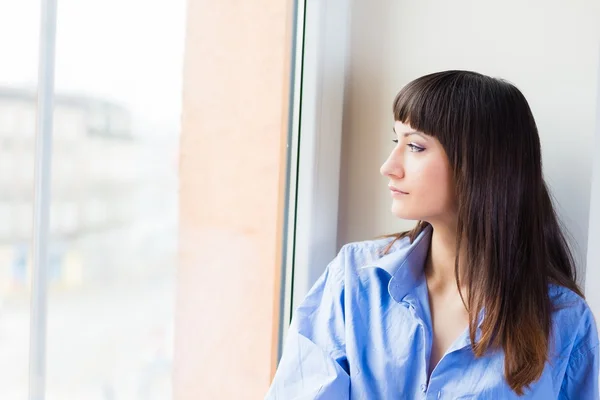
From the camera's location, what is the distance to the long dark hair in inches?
39.0

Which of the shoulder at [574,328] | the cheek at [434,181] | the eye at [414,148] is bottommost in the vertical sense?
the shoulder at [574,328]

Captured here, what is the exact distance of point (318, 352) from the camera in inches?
41.8

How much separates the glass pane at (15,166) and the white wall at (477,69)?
2.11 feet

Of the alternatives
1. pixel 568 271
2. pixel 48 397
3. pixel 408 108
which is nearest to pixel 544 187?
pixel 568 271

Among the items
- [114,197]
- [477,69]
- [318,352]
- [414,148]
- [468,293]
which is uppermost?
[477,69]

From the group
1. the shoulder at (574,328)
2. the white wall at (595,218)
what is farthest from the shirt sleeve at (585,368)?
the white wall at (595,218)

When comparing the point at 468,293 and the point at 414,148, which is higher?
the point at 414,148

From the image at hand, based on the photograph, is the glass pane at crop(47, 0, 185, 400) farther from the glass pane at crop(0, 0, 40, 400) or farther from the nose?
the nose

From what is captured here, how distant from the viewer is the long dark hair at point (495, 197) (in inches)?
39.0

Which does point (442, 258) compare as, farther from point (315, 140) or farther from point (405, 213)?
point (315, 140)

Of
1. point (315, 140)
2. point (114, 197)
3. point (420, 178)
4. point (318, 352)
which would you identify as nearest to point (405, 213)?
point (420, 178)

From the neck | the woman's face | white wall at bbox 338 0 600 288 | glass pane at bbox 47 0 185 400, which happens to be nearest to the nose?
the woman's face

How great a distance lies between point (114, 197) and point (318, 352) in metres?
0.46

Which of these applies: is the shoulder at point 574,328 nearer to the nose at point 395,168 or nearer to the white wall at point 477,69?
the white wall at point 477,69
